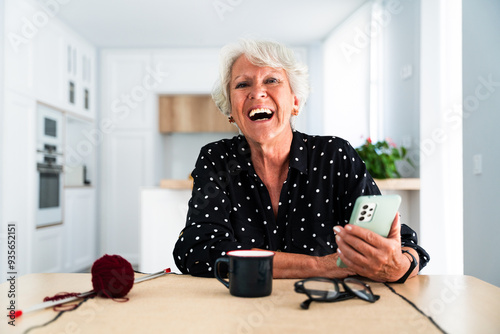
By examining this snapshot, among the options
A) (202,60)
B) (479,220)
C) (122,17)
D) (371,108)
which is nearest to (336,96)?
(371,108)

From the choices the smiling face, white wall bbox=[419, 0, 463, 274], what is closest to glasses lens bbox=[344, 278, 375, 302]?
the smiling face

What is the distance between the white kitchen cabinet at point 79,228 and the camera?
4.66 meters

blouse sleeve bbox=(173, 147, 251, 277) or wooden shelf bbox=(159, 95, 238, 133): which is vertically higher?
wooden shelf bbox=(159, 95, 238, 133)

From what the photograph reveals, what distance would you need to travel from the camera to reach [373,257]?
90 centimetres

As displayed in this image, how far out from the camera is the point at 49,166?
13.8 ft

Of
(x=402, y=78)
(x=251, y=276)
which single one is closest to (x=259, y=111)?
(x=251, y=276)

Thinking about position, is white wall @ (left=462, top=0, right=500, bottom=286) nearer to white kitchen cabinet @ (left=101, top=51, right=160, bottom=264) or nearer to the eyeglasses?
the eyeglasses

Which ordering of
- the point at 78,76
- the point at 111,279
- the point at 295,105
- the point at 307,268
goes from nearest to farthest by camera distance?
the point at 111,279 → the point at 307,268 → the point at 295,105 → the point at 78,76

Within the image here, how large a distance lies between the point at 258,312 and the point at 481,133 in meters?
1.96

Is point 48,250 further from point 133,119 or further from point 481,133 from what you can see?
point 481,133

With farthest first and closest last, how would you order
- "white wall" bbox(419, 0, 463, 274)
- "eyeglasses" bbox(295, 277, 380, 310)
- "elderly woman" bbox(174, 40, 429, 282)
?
"white wall" bbox(419, 0, 463, 274) → "elderly woman" bbox(174, 40, 429, 282) → "eyeglasses" bbox(295, 277, 380, 310)

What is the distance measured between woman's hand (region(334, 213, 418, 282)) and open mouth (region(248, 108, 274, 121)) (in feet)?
1.84

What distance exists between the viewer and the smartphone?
0.84 m

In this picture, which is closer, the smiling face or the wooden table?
the wooden table
